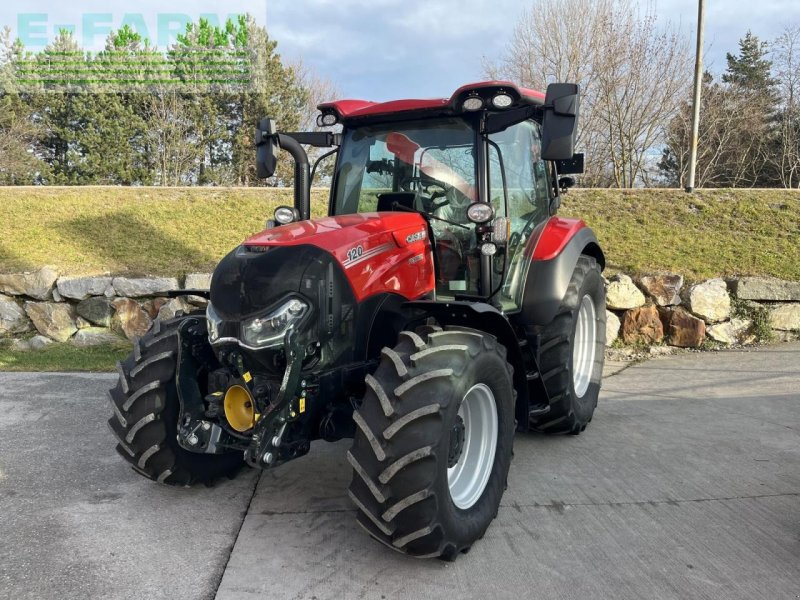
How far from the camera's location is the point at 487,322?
10.3ft

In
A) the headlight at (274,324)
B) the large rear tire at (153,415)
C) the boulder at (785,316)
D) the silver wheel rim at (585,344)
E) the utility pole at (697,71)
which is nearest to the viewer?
the headlight at (274,324)

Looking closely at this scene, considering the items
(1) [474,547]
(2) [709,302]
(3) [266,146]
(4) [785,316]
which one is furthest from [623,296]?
(1) [474,547]

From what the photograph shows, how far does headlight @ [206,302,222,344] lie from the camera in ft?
9.36

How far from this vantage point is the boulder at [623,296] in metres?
7.18

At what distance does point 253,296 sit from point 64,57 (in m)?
24.4

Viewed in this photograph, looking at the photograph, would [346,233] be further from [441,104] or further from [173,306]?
[173,306]

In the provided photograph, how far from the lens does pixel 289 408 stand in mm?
2682

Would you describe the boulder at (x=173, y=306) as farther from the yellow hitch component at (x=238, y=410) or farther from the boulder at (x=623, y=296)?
the boulder at (x=623, y=296)

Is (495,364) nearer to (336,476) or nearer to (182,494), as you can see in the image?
(336,476)

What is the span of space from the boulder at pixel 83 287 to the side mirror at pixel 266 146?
463 cm

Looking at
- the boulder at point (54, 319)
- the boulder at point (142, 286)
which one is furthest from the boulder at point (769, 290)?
the boulder at point (54, 319)

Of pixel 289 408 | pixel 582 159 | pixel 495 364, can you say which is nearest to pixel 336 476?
pixel 289 408

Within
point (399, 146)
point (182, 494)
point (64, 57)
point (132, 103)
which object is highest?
point (64, 57)

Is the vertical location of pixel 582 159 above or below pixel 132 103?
below
